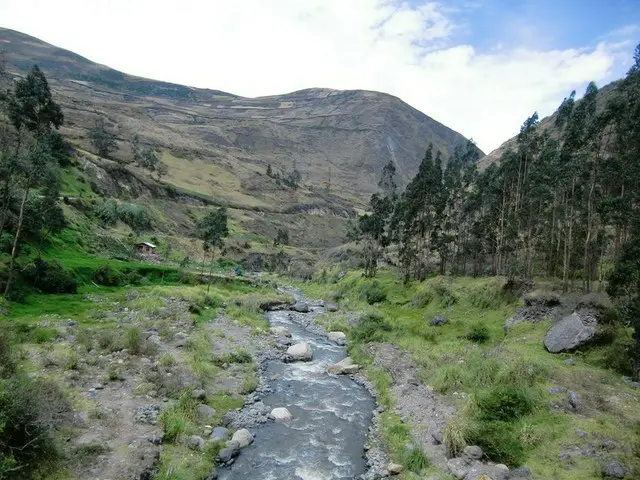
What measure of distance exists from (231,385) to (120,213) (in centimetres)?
6687

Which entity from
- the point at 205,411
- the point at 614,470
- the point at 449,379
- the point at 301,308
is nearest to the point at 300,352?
the point at 449,379

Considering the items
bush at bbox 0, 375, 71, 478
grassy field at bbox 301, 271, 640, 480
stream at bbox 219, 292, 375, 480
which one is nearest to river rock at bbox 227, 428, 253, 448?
stream at bbox 219, 292, 375, 480

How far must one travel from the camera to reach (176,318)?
119ft

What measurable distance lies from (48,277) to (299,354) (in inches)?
915

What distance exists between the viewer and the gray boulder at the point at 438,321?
1505 inches

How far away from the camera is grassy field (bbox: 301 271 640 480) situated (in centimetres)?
1516

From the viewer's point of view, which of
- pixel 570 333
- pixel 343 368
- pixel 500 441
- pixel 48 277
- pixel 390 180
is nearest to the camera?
pixel 500 441

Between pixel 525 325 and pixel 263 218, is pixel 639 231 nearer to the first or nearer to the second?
pixel 525 325

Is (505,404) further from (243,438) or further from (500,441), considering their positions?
(243,438)

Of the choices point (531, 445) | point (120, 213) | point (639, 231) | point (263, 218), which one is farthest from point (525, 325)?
point (263, 218)

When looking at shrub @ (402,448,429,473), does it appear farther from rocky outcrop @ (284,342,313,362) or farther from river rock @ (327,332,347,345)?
river rock @ (327,332,347,345)

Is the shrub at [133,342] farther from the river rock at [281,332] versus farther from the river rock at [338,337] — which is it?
the river rock at [338,337]

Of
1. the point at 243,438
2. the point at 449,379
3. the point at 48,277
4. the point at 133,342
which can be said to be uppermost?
the point at 449,379

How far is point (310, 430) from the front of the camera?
2048 centimetres
